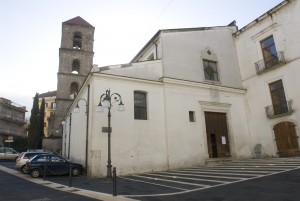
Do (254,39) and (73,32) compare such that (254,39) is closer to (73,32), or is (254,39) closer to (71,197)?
(71,197)

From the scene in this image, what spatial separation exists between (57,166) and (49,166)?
48cm

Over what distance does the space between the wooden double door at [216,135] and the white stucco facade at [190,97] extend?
0.34ft

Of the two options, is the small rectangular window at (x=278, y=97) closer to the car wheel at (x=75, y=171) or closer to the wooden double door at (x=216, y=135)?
the wooden double door at (x=216, y=135)

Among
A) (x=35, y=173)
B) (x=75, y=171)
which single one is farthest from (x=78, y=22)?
(x=75, y=171)

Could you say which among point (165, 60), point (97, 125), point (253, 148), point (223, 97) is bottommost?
point (253, 148)

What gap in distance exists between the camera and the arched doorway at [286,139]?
56.1 ft

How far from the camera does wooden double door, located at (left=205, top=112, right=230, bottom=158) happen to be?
1873 centimetres

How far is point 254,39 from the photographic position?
21.0 metres

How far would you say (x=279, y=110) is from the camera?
18.4 m

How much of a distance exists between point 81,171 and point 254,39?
1733cm

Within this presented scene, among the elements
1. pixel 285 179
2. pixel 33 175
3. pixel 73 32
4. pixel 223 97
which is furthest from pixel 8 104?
pixel 285 179

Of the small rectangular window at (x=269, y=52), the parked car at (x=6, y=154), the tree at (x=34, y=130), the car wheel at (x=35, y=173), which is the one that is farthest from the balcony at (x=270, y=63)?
the tree at (x=34, y=130)

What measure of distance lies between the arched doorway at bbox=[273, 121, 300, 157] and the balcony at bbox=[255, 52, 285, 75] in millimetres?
4386

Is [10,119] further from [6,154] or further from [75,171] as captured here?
[75,171]
